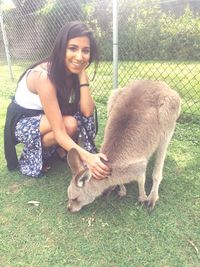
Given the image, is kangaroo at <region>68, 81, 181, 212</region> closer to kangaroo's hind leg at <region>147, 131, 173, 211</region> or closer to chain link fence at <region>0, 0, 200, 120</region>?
kangaroo's hind leg at <region>147, 131, 173, 211</region>

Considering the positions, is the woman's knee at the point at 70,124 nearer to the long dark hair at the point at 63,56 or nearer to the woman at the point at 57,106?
the woman at the point at 57,106

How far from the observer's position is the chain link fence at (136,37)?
526 cm

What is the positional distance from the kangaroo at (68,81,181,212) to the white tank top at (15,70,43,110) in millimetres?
704

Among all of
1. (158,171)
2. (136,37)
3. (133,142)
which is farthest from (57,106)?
(136,37)

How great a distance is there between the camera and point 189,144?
402 centimetres

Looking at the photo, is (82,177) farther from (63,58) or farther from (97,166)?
(63,58)

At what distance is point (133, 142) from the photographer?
297cm

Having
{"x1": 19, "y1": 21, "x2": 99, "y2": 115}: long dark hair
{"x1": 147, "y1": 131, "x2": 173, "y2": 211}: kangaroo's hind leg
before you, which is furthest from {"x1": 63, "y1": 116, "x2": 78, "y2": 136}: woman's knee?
{"x1": 147, "y1": 131, "x2": 173, "y2": 211}: kangaroo's hind leg

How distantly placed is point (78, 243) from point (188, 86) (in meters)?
3.32

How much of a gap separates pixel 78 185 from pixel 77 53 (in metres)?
1.05

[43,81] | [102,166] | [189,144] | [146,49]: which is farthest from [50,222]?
[146,49]

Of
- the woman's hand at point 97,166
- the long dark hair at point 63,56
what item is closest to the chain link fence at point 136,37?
the long dark hair at point 63,56

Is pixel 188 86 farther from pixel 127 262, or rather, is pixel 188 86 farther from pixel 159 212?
pixel 127 262

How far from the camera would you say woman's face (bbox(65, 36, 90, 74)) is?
3.06 metres
